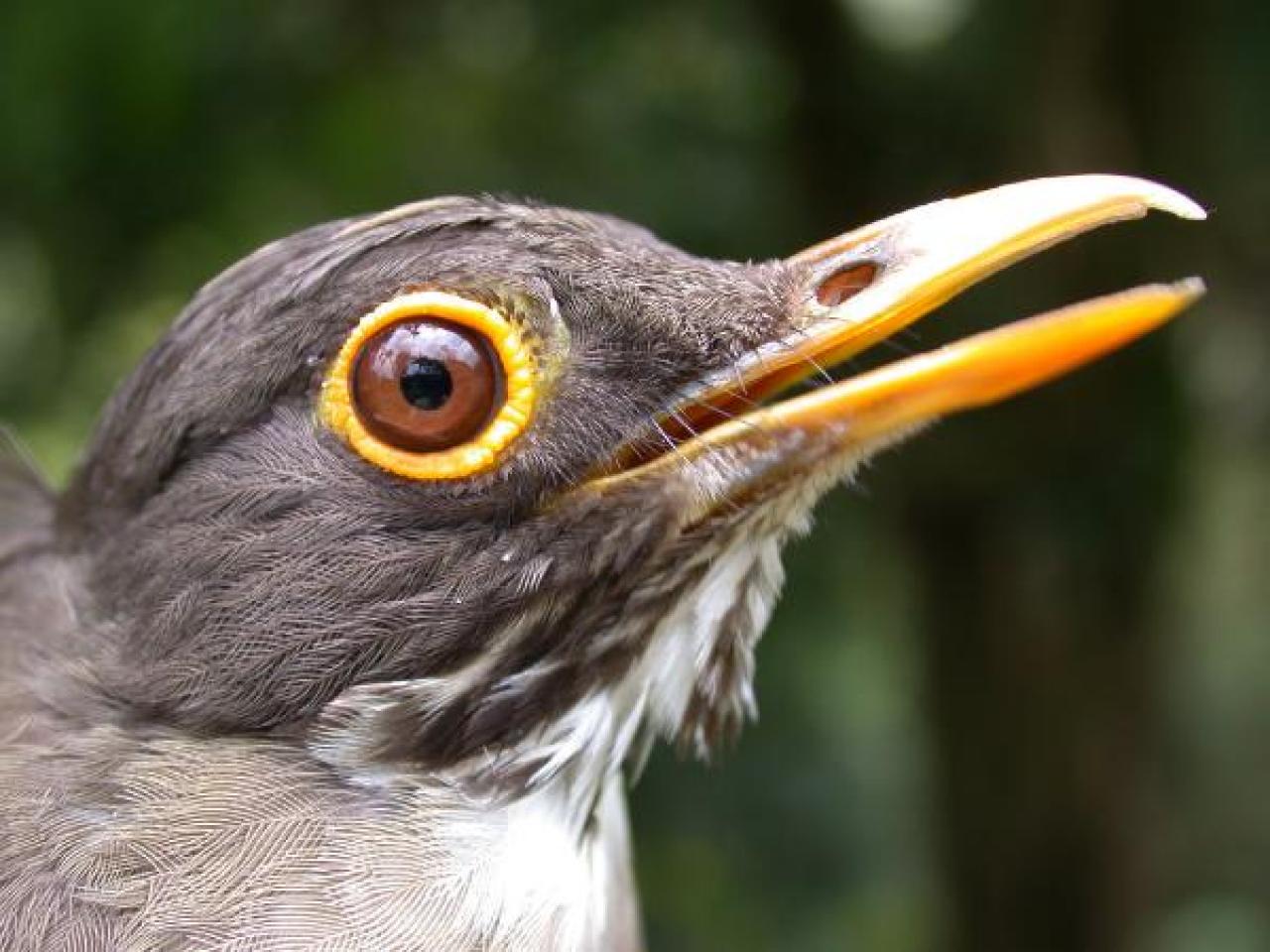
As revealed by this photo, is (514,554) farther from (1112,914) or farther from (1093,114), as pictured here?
(1112,914)

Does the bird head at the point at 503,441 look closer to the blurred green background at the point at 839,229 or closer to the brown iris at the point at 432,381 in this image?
the brown iris at the point at 432,381

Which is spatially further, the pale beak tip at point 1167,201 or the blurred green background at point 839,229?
the blurred green background at point 839,229

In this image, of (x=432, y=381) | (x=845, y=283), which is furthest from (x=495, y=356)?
(x=845, y=283)

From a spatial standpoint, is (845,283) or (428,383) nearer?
(428,383)

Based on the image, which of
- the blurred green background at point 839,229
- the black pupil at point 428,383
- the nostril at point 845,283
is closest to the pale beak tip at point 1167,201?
the nostril at point 845,283

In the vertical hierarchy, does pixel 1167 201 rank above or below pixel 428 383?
above

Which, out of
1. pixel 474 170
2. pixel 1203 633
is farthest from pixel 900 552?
pixel 1203 633

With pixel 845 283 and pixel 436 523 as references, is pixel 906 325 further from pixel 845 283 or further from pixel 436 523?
pixel 436 523
